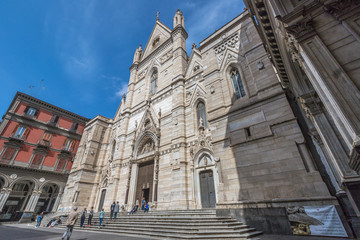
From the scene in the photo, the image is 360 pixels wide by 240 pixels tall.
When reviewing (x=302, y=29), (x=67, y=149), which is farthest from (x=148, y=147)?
(x=67, y=149)

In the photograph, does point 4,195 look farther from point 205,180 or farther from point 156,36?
point 156,36

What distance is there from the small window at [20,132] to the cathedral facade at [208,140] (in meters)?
9.33

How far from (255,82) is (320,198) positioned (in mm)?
6219

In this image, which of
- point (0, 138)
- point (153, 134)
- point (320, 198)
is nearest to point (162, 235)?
point (320, 198)

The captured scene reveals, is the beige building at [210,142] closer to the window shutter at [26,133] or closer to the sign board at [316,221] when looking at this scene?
the sign board at [316,221]

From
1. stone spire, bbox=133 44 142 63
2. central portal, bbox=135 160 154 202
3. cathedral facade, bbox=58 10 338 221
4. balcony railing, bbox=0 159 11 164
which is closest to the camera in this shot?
cathedral facade, bbox=58 10 338 221

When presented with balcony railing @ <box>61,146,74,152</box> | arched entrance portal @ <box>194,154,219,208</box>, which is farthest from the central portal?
balcony railing @ <box>61,146,74,152</box>

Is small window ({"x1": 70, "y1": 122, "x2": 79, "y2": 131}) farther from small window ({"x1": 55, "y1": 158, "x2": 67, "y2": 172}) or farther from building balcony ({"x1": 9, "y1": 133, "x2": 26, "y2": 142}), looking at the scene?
building balcony ({"x1": 9, "y1": 133, "x2": 26, "y2": 142})

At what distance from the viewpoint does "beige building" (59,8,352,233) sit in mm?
6844

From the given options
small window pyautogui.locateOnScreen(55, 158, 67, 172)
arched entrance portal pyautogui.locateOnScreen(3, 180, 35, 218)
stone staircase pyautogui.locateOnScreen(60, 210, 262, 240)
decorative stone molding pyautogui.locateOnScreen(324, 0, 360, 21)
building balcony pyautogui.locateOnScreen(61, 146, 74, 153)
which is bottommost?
stone staircase pyautogui.locateOnScreen(60, 210, 262, 240)

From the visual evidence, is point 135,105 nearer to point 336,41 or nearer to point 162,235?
point 162,235

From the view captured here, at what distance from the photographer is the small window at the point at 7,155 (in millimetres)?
21869

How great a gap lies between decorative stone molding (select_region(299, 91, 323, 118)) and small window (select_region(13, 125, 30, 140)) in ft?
110

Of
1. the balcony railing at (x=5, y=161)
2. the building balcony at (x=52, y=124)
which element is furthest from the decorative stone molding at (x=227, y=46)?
the balcony railing at (x=5, y=161)
